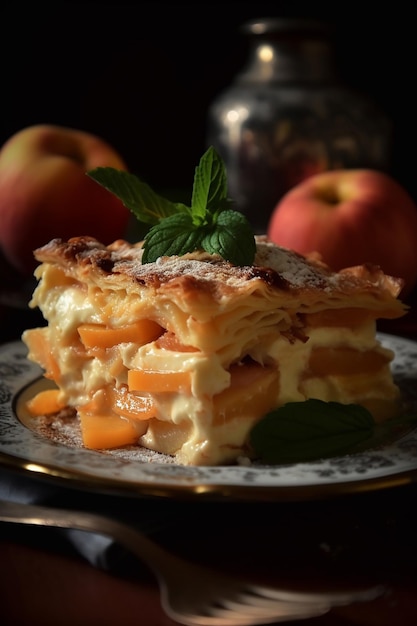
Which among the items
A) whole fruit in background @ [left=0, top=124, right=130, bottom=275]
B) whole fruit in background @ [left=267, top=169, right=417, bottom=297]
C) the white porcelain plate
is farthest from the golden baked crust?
whole fruit in background @ [left=0, top=124, right=130, bottom=275]

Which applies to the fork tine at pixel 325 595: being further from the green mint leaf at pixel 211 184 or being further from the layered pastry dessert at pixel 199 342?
the green mint leaf at pixel 211 184

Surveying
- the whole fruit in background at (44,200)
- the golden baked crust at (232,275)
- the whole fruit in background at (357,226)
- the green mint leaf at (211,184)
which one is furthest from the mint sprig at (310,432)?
the whole fruit in background at (44,200)

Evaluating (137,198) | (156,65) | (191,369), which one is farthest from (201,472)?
(156,65)

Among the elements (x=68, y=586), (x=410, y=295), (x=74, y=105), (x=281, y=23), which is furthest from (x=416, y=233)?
(x=74, y=105)

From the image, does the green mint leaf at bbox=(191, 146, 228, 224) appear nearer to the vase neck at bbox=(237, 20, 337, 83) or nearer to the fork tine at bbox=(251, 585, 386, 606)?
the fork tine at bbox=(251, 585, 386, 606)

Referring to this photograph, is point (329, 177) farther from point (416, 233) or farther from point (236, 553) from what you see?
point (236, 553)

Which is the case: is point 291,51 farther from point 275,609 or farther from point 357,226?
point 275,609
